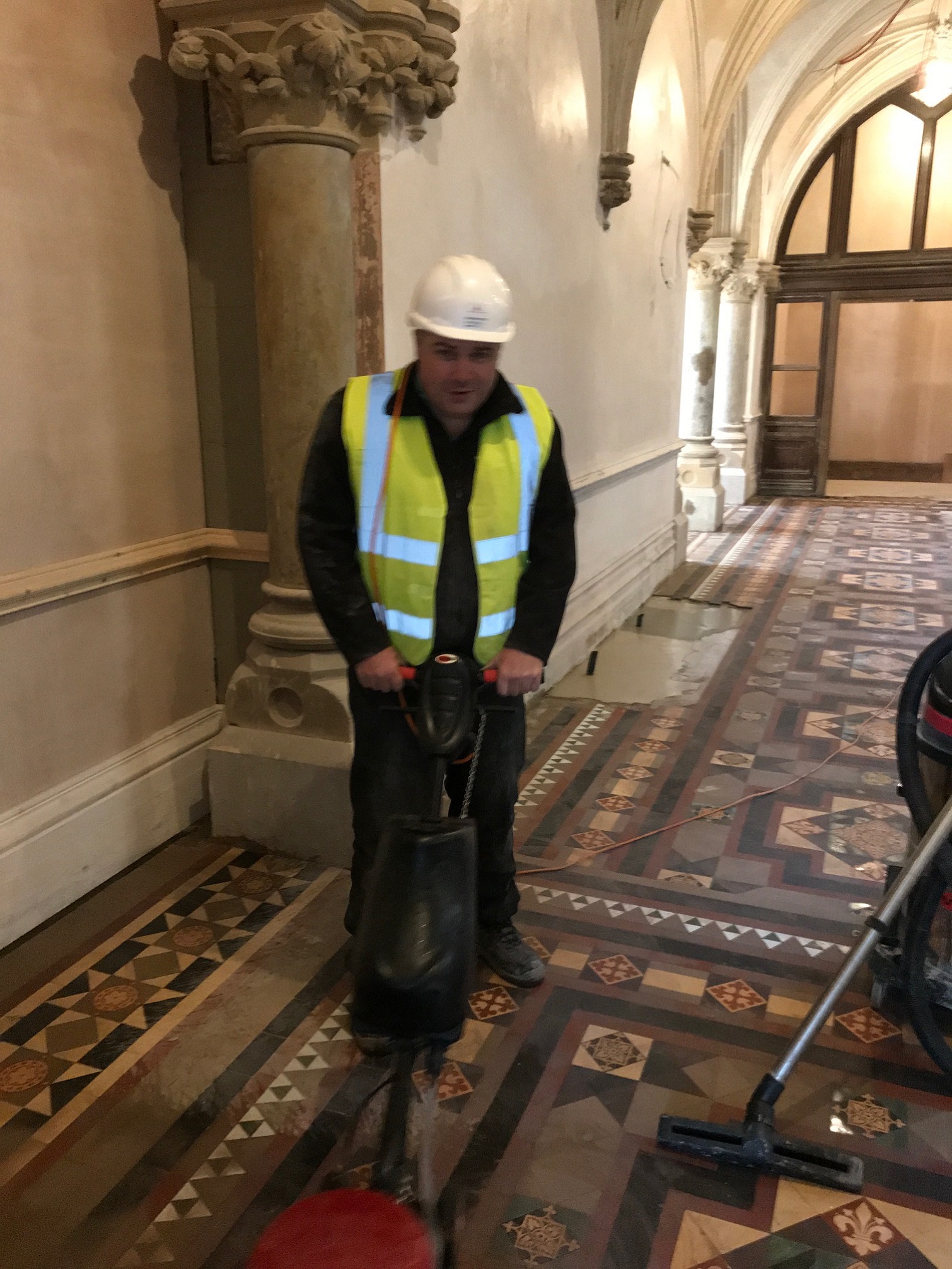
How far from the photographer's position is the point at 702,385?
9.73m

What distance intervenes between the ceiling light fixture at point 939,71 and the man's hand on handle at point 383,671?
1234cm

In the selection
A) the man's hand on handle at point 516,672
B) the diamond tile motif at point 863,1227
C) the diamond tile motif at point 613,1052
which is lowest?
the diamond tile motif at point 863,1227

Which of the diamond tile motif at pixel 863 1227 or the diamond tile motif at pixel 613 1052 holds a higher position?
the diamond tile motif at pixel 613 1052

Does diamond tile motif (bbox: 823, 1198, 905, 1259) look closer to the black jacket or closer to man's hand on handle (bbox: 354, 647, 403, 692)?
the black jacket

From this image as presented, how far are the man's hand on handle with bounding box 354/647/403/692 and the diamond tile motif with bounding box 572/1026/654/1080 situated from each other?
0.98 metres

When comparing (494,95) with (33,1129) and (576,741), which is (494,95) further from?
(33,1129)

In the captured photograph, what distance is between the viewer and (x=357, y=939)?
156 centimetres

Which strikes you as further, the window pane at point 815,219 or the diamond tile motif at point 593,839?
the window pane at point 815,219

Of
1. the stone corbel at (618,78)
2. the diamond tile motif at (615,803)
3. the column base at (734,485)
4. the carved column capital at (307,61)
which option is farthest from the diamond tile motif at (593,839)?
the column base at (734,485)

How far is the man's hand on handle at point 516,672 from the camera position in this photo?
6.57 feet

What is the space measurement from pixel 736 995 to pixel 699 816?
1.07 meters

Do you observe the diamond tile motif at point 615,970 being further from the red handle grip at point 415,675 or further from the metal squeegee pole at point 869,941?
the red handle grip at point 415,675

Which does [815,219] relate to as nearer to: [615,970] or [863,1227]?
[615,970]

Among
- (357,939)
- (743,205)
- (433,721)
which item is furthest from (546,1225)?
(743,205)
